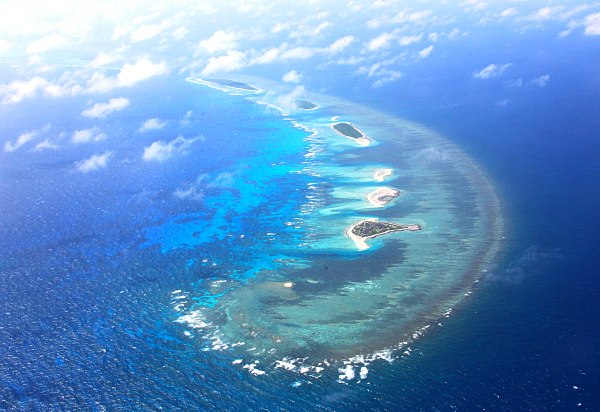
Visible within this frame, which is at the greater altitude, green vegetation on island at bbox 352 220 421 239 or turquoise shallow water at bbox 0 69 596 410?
green vegetation on island at bbox 352 220 421 239

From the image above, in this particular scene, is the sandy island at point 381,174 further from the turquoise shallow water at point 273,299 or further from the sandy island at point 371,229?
the sandy island at point 371,229

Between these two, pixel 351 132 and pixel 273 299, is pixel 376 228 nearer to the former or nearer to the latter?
pixel 273 299

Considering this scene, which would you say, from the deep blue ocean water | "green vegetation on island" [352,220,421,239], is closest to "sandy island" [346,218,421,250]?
"green vegetation on island" [352,220,421,239]

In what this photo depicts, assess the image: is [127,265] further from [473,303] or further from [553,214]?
[553,214]

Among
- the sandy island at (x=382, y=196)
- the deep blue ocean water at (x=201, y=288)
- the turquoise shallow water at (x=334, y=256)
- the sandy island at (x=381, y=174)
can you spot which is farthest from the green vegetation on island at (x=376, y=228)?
the sandy island at (x=381, y=174)

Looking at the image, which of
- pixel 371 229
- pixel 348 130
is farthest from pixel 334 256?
pixel 348 130

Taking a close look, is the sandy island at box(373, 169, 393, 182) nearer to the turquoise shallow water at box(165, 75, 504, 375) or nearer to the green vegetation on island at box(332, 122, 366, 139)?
the turquoise shallow water at box(165, 75, 504, 375)
